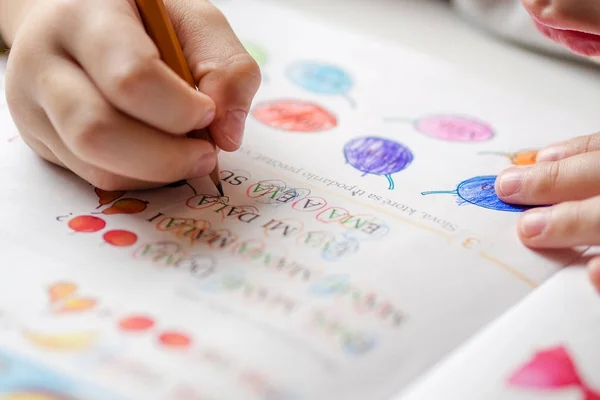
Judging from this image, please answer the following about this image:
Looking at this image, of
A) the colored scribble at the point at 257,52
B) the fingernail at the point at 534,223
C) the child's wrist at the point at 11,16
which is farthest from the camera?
the colored scribble at the point at 257,52

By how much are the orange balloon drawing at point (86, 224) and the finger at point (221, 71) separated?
0.08 metres

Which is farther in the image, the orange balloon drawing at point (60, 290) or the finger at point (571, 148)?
the finger at point (571, 148)

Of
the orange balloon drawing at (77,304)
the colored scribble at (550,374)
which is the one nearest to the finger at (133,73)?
the orange balloon drawing at (77,304)

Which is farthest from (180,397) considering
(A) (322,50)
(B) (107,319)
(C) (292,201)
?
(A) (322,50)

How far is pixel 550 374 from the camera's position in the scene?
0.31 meters

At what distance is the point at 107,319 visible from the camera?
326 mm

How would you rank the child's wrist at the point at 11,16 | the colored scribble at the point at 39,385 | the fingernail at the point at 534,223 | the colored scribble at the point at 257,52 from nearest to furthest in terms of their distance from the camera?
1. the colored scribble at the point at 39,385
2. the fingernail at the point at 534,223
3. the child's wrist at the point at 11,16
4. the colored scribble at the point at 257,52

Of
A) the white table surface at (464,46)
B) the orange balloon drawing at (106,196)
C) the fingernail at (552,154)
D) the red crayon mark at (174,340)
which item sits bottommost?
the red crayon mark at (174,340)

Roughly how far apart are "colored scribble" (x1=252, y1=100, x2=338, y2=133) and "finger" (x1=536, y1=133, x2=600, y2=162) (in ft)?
0.50

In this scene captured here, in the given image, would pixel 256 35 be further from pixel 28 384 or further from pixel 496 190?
pixel 28 384

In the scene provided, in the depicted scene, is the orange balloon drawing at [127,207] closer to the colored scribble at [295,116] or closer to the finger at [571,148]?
the colored scribble at [295,116]

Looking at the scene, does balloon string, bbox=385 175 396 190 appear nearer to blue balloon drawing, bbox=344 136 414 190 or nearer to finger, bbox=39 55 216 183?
blue balloon drawing, bbox=344 136 414 190

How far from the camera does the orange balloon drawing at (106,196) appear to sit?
1.36ft

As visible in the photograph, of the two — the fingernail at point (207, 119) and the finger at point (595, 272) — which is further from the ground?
the finger at point (595, 272)
